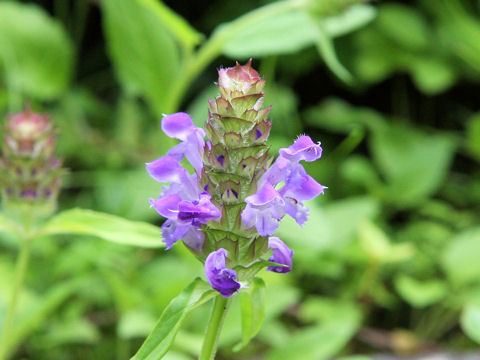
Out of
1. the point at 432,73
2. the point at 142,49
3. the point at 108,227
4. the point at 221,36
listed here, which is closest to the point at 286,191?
the point at 108,227

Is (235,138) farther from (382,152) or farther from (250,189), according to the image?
(382,152)

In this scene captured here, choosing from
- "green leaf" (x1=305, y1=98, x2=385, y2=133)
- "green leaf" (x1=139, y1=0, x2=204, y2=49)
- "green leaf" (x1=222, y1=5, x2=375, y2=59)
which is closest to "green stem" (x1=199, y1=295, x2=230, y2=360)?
"green leaf" (x1=139, y1=0, x2=204, y2=49)

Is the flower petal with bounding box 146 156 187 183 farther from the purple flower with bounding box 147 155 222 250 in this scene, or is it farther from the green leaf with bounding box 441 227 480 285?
the green leaf with bounding box 441 227 480 285

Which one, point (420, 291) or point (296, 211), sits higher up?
point (296, 211)

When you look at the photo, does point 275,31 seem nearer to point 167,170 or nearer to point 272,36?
point 272,36

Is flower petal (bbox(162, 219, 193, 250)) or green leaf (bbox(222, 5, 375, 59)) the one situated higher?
green leaf (bbox(222, 5, 375, 59))
